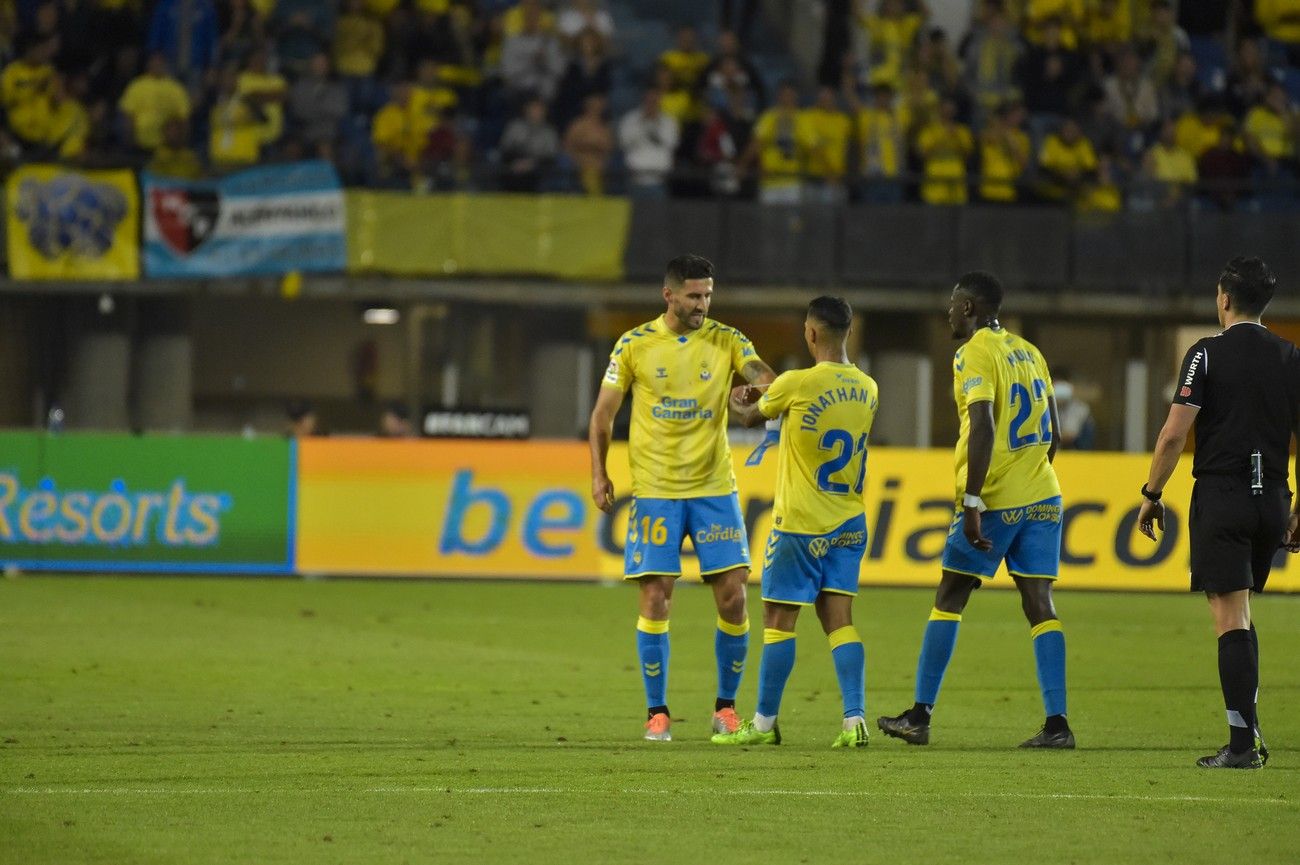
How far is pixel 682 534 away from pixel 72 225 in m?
17.5

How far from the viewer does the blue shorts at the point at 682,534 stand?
32.9 ft

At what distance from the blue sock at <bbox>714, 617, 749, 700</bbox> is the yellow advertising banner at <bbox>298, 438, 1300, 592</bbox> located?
34.4ft

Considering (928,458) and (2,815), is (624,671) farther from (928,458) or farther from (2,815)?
(928,458)

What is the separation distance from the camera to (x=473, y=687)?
40.4ft

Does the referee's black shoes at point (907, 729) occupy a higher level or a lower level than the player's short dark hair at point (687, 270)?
lower

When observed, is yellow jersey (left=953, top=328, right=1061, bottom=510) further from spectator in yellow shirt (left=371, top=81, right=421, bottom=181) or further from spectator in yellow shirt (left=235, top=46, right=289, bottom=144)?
spectator in yellow shirt (left=235, top=46, right=289, bottom=144)

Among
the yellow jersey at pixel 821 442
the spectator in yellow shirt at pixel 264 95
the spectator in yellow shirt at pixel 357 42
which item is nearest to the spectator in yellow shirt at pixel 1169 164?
the spectator in yellow shirt at pixel 357 42

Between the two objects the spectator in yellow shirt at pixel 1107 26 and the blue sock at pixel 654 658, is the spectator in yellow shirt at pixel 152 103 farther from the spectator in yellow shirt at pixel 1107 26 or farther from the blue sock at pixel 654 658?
the blue sock at pixel 654 658

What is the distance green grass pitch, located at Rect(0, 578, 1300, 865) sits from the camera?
23.2 feet

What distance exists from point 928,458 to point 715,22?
12.5 metres

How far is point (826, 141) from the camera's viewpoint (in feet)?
88.8

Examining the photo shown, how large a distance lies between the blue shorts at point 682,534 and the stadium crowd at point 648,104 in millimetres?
16716

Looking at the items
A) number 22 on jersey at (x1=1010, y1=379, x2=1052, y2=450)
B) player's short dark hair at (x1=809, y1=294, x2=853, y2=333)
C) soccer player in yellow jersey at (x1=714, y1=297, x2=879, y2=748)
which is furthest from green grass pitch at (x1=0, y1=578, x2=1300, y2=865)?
player's short dark hair at (x1=809, y1=294, x2=853, y2=333)

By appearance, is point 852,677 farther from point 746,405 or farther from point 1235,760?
point 1235,760
